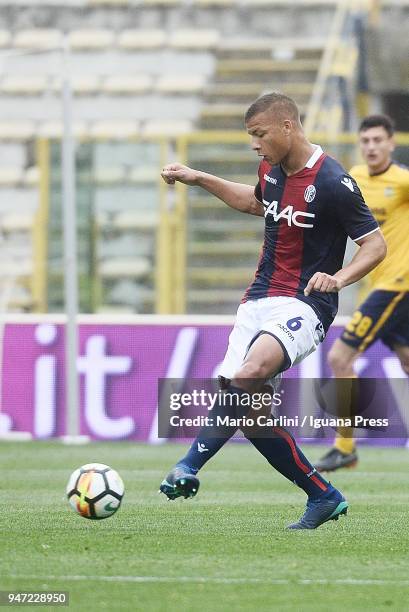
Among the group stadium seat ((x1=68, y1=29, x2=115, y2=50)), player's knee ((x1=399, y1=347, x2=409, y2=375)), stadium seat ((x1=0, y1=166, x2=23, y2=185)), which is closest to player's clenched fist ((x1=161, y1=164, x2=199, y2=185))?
player's knee ((x1=399, y1=347, x2=409, y2=375))

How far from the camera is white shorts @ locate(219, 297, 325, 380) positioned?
6.15 meters

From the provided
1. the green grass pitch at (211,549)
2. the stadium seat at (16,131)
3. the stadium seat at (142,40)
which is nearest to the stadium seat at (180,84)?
the stadium seat at (142,40)

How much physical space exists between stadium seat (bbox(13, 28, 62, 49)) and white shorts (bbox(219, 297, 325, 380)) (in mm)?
14987

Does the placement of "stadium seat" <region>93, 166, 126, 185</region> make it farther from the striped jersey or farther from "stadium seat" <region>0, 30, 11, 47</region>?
the striped jersey

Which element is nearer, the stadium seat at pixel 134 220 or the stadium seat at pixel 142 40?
the stadium seat at pixel 134 220

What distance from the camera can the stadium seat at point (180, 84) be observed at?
63.8 feet

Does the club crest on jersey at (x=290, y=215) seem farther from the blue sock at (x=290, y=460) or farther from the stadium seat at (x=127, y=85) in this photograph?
the stadium seat at (x=127, y=85)

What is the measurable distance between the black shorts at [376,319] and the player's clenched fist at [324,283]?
4.02 meters

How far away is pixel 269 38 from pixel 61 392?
30.7ft

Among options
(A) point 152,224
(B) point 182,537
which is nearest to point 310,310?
(B) point 182,537

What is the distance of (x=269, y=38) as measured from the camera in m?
20.6

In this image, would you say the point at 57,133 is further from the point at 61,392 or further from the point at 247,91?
the point at 61,392

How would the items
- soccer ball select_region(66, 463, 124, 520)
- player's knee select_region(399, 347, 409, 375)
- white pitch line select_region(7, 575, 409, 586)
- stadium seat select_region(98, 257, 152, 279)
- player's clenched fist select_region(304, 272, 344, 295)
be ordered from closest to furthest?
1. white pitch line select_region(7, 575, 409, 586)
2. player's clenched fist select_region(304, 272, 344, 295)
3. soccer ball select_region(66, 463, 124, 520)
4. player's knee select_region(399, 347, 409, 375)
5. stadium seat select_region(98, 257, 152, 279)

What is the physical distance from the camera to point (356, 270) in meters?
6.15
